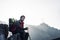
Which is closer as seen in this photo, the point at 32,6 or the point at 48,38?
the point at 48,38

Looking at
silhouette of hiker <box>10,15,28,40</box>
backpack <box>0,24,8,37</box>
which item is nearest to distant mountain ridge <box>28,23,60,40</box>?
silhouette of hiker <box>10,15,28,40</box>

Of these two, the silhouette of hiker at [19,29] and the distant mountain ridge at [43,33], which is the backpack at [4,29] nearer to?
the silhouette of hiker at [19,29]

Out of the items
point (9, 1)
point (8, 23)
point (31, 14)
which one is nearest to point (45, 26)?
point (31, 14)

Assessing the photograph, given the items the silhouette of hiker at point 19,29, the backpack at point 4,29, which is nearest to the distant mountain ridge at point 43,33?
the silhouette of hiker at point 19,29

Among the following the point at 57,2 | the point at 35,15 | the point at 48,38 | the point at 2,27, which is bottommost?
the point at 48,38

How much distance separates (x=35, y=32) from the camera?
1577 millimetres

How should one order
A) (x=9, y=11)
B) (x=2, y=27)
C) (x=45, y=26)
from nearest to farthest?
(x=2, y=27), (x=45, y=26), (x=9, y=11)

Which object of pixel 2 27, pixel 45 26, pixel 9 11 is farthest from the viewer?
pixel 9 11

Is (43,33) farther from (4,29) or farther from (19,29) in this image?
(4,29)

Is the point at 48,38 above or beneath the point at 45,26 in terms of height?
beneath

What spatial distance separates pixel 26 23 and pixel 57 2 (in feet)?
1.38

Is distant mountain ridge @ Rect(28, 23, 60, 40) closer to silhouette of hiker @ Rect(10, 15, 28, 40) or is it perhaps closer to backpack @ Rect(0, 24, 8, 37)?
silhouette of hiker @ Rect(10, 15, 28, 40)

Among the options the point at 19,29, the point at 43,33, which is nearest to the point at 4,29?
the point at 19,29

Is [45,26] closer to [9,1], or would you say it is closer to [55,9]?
[55,9]
